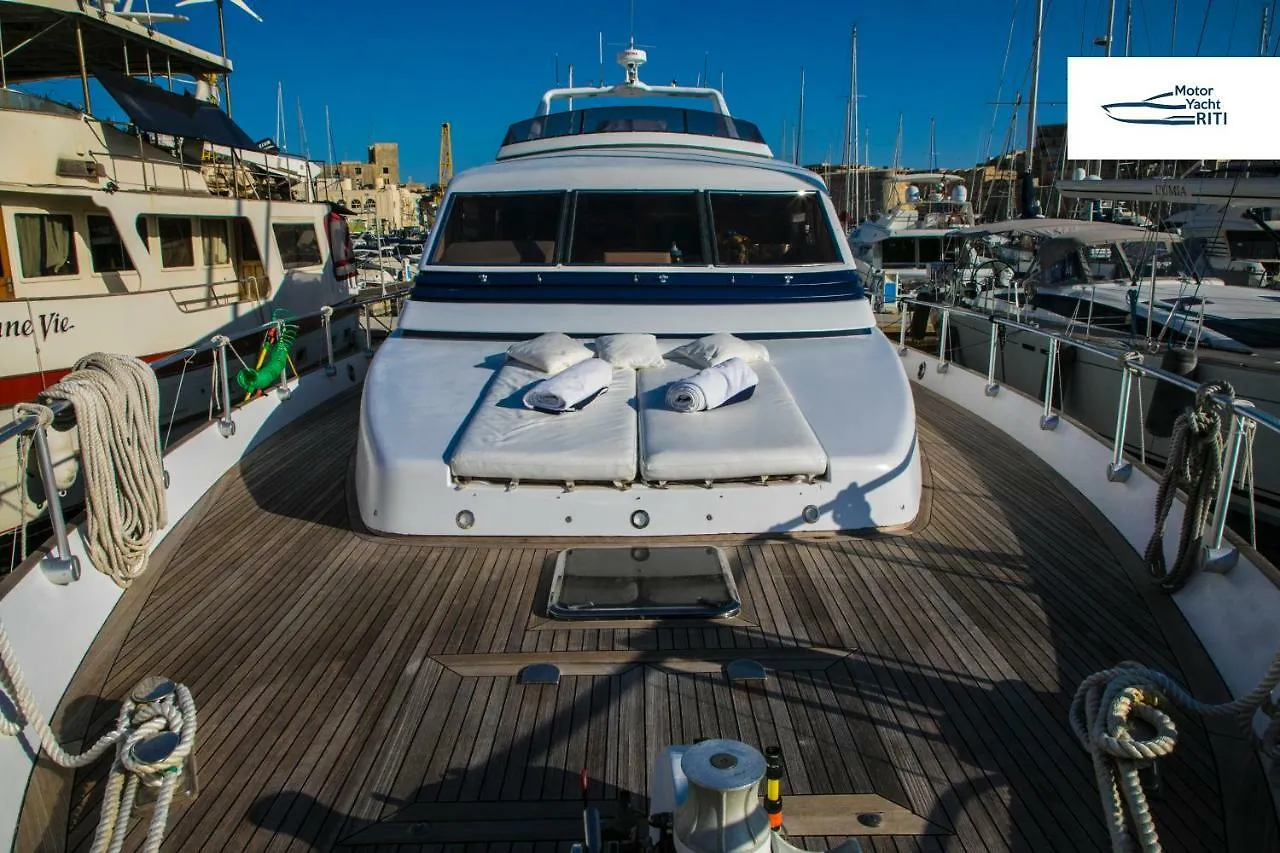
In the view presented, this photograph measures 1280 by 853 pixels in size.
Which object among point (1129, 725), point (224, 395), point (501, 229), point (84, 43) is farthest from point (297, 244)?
point (1129, 725)

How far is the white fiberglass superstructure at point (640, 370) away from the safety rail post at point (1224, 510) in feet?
4.67

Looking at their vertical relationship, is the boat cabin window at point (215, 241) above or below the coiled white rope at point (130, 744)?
above

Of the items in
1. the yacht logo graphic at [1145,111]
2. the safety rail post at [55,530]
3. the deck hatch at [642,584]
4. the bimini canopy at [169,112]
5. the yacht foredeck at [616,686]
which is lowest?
the yacht foredeck at [616,686]

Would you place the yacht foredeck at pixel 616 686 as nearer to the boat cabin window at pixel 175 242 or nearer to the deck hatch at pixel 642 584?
the deck hatch at pixel 642 584

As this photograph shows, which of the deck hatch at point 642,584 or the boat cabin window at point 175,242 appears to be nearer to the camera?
the deck hatch at point 642,584

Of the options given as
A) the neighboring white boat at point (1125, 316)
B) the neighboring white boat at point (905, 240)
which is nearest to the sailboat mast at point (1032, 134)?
the neighboring white boat at point (1125, 316)

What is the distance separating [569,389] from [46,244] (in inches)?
437

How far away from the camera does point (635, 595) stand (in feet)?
13.0

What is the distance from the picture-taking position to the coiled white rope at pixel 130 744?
245 cm

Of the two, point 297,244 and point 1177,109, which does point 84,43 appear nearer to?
point 297,244

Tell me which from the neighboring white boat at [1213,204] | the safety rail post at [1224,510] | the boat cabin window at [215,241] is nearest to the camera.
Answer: the safety rail post at [1224,510]

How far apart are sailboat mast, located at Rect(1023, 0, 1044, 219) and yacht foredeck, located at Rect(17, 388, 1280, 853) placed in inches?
540

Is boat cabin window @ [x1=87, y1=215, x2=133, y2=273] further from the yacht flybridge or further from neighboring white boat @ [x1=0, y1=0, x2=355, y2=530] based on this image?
the yacht flybridge

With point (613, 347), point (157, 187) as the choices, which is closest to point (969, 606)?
point (613, 347)
